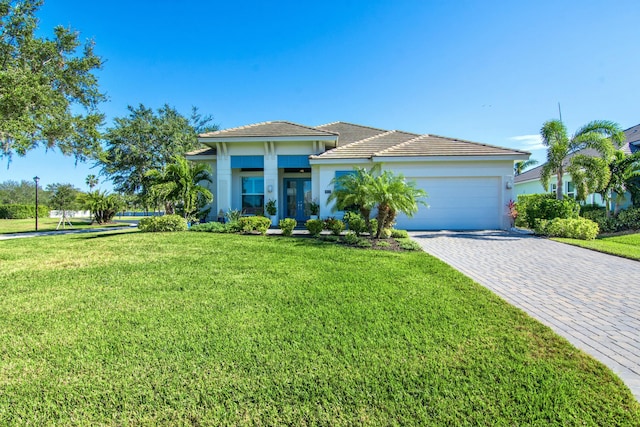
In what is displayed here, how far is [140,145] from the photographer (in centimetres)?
2281

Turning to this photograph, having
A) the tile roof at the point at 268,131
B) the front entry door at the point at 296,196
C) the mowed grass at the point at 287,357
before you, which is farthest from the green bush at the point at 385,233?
the front entry door at the point at 296,196

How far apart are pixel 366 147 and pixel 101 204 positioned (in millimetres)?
22797

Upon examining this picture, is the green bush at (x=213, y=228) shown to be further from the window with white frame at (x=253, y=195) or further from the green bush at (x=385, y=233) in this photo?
the green bush at (x=385, y=233)

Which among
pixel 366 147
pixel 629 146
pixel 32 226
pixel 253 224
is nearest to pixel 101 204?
pixel 32 226

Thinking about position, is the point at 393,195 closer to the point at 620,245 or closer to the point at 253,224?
the point at 253,224

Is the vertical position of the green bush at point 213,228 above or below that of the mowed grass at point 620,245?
above

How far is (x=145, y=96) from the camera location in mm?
24297

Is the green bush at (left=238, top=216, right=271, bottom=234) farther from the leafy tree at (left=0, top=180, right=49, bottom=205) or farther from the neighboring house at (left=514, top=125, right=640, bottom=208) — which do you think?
the leafy tree at (left=0, top=180, right=49, bottom=205)

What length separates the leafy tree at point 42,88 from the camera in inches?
→ 489

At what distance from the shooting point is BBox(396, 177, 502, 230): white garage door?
1432 centimetres

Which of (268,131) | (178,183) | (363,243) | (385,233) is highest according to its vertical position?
(268,131)

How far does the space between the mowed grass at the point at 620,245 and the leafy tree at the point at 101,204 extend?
30396 millimetres

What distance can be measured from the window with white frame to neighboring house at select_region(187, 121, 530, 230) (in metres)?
0.06

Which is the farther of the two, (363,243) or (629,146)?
(629,146)
